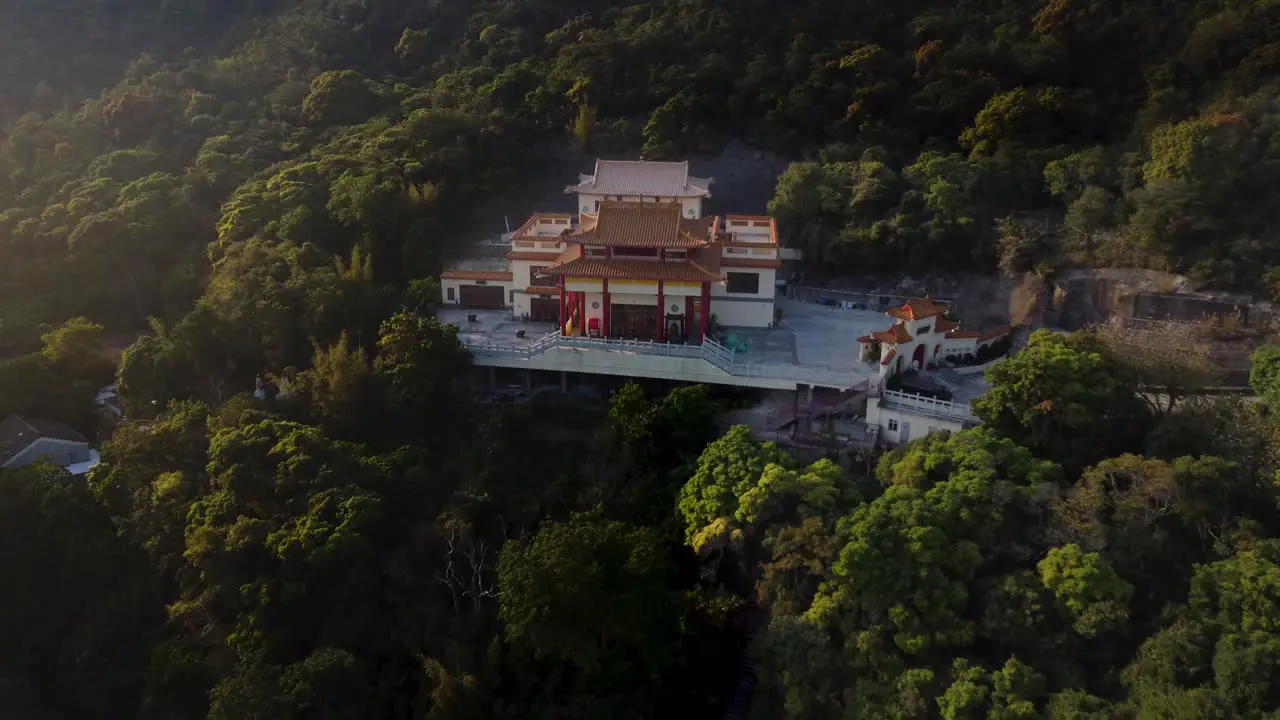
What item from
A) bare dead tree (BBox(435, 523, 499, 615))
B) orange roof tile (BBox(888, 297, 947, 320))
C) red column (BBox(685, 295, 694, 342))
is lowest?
bare dead tree (BBox(435, 523, 499, 615))

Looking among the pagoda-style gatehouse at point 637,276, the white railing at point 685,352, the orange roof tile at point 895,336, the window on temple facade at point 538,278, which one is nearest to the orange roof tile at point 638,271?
the pagoda-style gatehouse at point 637,276

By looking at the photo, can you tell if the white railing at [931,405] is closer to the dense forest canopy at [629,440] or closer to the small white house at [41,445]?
the dense forest canopy at [629,440]

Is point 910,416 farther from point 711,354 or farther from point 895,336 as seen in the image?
point 711,354

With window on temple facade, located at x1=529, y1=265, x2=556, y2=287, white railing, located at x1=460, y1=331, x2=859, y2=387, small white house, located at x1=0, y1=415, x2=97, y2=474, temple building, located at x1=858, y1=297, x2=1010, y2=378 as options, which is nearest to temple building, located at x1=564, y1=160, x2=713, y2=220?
window on temple facade, located at x1=529, y1=265, x2=556, y2=287

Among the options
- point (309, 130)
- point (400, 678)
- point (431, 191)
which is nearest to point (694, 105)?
point (431, 191)

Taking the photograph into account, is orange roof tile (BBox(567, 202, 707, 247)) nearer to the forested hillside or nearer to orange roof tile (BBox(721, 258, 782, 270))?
orange roof tile (BBox(721, 258, 782, 270))

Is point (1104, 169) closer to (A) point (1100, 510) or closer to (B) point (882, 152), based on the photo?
(B) point (882, 152)
